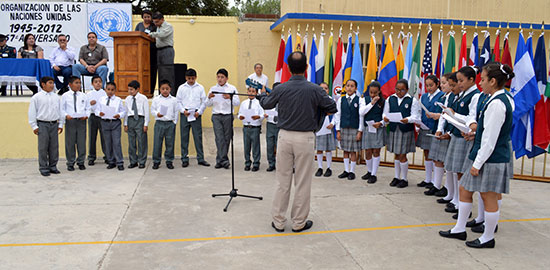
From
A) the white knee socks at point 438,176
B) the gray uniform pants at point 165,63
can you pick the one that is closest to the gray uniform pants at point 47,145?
the gray uniform pants at point 165,63

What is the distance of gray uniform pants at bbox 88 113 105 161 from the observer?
304 inches

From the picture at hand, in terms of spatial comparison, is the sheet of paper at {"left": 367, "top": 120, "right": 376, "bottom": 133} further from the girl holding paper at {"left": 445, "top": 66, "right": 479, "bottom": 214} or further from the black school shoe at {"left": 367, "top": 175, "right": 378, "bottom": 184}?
the girl holding paper at {"left": 445, "top": 66, "right": 479, "bottom": 214}

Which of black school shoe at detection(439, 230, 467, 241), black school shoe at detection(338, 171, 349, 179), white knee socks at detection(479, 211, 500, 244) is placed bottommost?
black school shoe at detection(439, 230, 467, 241)

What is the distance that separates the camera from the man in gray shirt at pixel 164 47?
8.50 meters

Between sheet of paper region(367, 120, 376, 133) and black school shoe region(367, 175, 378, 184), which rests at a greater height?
sheet of paper region(367, 120, 376, 133)

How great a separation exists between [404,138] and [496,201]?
8.14 feet

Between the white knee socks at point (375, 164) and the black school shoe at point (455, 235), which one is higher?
the white knee socks at point (375, 164)

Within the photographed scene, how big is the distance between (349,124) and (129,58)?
434 centimetres

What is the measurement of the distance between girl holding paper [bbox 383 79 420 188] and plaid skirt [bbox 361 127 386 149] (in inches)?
6.8

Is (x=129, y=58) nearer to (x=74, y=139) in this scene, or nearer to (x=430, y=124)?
(x=74, y=139)

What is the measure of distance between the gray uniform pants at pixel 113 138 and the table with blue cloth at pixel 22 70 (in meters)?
3.19

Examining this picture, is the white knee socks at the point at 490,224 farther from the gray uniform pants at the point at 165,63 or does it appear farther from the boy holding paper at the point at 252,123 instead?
the gray uniform pants at the point at 165,63

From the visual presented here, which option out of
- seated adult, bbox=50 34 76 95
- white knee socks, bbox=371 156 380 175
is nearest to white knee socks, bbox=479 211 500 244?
white knee socks, bbox=371 156 380 175

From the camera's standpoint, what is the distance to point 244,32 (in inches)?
553
